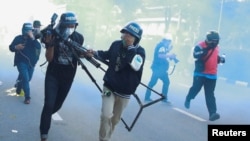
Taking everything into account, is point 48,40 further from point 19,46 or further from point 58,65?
point 19,46

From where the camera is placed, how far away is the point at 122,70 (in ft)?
16.4

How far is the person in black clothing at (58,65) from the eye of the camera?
511 centimetres

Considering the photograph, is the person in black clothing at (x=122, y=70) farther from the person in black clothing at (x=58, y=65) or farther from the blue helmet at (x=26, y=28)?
the blue helmet at (x=26, y=28)

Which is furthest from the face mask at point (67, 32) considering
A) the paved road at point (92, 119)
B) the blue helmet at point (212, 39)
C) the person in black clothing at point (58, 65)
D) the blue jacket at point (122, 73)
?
the blue helmet at point (212, 39)

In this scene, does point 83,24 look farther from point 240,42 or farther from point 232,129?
point 232,129

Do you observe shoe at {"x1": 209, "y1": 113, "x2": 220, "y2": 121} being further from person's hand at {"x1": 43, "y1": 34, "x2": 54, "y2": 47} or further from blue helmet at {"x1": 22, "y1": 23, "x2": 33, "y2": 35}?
person's hand at {"x1": 43, "y1": 34, "x2": 54, "y2": 47}

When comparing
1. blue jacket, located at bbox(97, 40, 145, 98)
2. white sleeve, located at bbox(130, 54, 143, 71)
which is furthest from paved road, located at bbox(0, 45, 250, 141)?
white sleeve, located at bbox(130, 54, 143, 71)

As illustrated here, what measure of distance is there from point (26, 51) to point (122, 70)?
399cm

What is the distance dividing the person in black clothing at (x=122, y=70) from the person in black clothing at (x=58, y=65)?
39cm

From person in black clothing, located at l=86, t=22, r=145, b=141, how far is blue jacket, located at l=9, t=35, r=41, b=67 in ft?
11.9

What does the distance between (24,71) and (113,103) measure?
380 centimetres

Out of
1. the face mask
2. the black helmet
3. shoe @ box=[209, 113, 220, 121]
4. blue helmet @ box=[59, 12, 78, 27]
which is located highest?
blue helmet @ box=[59, 12, 78, 27]

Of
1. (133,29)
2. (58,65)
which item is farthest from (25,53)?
(133,29)

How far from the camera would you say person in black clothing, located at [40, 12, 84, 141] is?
5.11 metres
